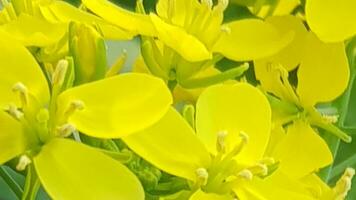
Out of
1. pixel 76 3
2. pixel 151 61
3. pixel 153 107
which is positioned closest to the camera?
pixel 153 107

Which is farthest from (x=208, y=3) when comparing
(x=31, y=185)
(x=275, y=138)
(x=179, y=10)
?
(x=31, y=185)

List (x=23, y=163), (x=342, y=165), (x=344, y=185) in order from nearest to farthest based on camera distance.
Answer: (x=23, y=163), (x=344, y=185), (x=342, y=165)

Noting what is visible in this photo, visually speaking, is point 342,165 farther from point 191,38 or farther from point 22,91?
point 22,91

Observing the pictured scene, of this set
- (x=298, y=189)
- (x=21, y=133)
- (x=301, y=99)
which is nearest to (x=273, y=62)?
(x=301, y=99)

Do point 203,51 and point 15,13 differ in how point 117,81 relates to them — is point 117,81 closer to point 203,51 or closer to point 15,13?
point 203,51

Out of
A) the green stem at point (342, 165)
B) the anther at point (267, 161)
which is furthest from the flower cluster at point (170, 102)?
the green stem at point (342, 165)

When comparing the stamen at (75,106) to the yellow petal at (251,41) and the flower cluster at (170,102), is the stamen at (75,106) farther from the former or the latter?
the yellow petal at (251,41)
